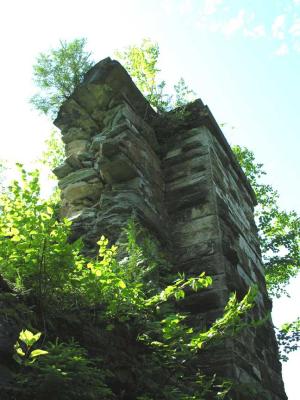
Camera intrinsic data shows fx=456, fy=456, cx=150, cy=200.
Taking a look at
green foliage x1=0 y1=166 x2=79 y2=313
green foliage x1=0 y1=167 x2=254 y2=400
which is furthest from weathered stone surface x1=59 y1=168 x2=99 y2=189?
green foliage x1=0 y1=166 x2=79 y2=313

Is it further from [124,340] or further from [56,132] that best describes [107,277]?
[56,132]

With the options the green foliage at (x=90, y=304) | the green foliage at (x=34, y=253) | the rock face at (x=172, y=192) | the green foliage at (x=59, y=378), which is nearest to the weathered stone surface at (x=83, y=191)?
the rock face at (x=172, y=192)

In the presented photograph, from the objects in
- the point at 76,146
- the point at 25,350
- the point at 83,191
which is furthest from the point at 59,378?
the point at 76,146

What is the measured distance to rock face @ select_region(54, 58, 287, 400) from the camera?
128 inches

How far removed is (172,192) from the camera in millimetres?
4105

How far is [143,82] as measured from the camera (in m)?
6.45

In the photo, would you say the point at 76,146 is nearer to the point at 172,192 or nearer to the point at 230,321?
the point at 172,192

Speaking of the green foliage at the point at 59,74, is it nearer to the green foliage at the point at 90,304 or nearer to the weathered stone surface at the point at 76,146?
the weathered stone surface at the point at 76,146

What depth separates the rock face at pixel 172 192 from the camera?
326cm

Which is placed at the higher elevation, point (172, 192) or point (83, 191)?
point (172, 192)

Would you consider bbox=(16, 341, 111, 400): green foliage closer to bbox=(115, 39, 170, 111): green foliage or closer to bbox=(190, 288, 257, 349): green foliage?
bbox=(190, 288, 257, 349): green foliage

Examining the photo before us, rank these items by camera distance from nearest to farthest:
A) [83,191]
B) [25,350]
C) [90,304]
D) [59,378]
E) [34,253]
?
[59,378] → [25,350] → [34,253] → [90,304] → [83,191]

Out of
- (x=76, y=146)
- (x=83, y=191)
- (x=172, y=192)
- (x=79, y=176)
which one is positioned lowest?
(x=83, y=191)

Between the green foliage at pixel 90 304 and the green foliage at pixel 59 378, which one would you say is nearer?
the green foliage at pixel 59 378
